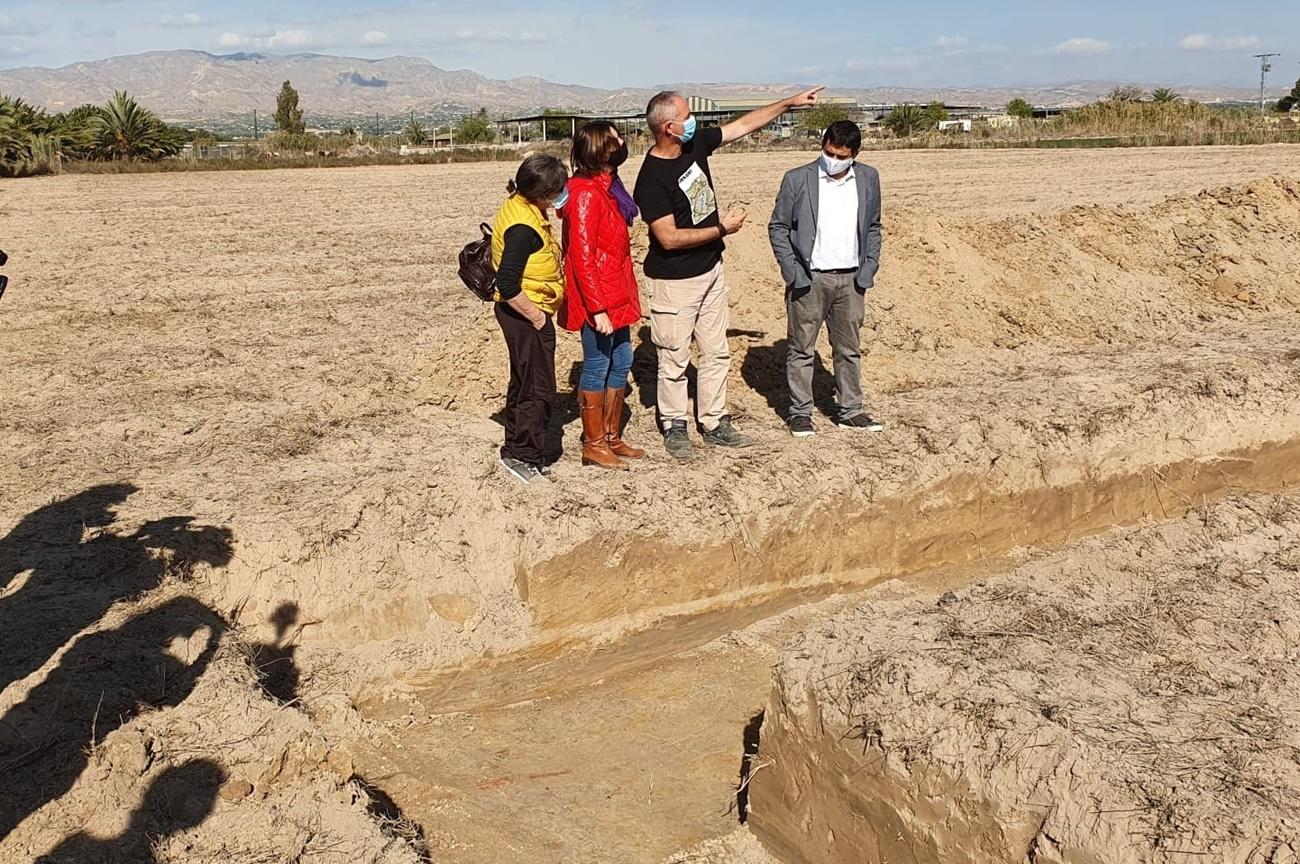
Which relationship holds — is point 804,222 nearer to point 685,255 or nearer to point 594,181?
point 685,255

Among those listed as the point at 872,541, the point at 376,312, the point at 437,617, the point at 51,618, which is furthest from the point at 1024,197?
the point at 51,618

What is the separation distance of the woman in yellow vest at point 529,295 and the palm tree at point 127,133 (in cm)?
2789

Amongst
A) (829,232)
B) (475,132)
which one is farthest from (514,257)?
(475,132)

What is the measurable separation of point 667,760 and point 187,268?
992 cm

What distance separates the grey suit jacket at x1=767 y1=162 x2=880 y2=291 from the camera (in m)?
6.03

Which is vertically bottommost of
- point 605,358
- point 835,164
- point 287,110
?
point 605,358

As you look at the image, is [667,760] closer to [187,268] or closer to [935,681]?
[935,681]

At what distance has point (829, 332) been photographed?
6.38 metres

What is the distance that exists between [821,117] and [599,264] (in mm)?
44915

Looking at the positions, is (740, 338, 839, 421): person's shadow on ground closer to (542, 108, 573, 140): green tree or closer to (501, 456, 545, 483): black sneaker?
(501, 456, 545, 483): black sneaker

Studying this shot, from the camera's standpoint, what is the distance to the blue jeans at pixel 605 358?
5.55 m

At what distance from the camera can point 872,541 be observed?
6.02 metres

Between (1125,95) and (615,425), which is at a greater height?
(1125,95)

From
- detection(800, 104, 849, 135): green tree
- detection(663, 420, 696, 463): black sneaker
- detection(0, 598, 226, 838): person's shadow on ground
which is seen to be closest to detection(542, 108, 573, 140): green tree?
detection(800, 104, 849, 135): green tree
